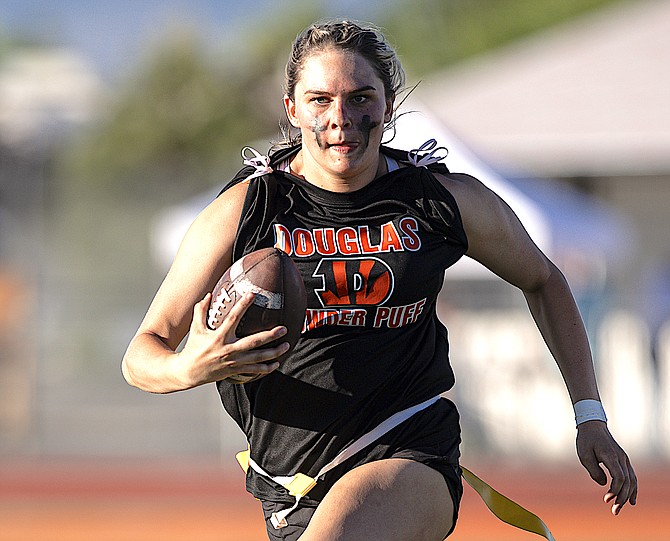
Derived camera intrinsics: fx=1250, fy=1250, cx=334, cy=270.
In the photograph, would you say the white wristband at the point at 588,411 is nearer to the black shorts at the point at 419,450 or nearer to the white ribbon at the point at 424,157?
the black shorts at the point at 419,450

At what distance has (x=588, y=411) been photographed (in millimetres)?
3938

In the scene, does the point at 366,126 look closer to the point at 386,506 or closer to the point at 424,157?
the point at 424,157

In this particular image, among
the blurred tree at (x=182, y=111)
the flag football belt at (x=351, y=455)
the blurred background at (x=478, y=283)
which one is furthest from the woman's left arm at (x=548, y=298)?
the blurred tree at (x=182, y=111)

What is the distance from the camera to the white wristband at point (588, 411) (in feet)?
12.9

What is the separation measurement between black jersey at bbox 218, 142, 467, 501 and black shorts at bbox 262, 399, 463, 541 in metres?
0.06

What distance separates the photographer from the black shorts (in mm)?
3648

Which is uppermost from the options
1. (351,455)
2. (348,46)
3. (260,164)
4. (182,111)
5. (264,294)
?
(182,111)

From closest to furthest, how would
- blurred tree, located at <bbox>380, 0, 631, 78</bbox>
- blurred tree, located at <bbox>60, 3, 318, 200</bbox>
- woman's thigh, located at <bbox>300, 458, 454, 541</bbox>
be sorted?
1. woman's thigh, located at <bbox>300, 458, 454, 541</bbox>
2. blurred tree, located at <bbox>60, 3, 318, 200</bbox>
3. blurred tree, located at <bbox>380, 0, 631, 78</bbox>

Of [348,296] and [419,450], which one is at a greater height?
[348,296]

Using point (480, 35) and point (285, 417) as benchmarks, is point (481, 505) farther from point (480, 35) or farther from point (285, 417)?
point (480, 35)

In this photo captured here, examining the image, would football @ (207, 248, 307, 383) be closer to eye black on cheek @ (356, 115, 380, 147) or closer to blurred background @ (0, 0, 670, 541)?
eye black on cheek @ (356, 115, 380, 147)

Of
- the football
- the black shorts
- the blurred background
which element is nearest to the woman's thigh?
the black shorts

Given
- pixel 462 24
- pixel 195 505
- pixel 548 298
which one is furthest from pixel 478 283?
pixel 462 24

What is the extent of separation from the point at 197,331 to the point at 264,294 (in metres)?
0.26
